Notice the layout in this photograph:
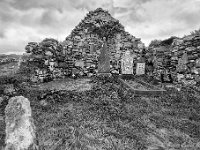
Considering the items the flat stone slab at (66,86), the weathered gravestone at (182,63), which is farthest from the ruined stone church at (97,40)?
the weathered gravestone at (182,63)

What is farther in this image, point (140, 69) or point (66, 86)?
point (140, 69)

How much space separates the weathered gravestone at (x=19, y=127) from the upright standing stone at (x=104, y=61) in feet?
28.3

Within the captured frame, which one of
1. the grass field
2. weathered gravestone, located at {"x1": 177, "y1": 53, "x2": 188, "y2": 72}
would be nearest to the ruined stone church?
weathered gravestone, located at {"x1": 177, "y1": 53, "x2": 188, "y2": 72}

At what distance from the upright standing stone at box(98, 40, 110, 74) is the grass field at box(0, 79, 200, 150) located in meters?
3.99

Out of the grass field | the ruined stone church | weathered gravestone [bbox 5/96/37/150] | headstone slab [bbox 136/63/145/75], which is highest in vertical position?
the ruined stone church

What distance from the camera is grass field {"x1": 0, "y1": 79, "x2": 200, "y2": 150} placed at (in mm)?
4172

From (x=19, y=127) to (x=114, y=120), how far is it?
10.5 feet

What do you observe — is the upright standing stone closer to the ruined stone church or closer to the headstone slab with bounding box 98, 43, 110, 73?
the headstone slab with bounding box 98, 43, 110, 73

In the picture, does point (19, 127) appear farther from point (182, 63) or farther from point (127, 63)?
point (127, 63)

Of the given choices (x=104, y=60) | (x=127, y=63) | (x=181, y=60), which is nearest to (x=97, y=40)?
(x=104, y=60)

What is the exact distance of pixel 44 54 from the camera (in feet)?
34.0

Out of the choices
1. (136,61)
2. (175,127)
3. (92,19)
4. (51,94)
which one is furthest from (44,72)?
(175,127)

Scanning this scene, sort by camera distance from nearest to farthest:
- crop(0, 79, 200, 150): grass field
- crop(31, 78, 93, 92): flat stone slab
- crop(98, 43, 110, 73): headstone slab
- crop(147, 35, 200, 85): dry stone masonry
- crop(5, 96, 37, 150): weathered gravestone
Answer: crop(5, 96, 37, 150): weathered gravestone < crop(0, 79, 200, 150): grass field < crop(31, 78, 93, 92): flat stone slab < crop(147, 35, 200, 85): dry stone masonry < crop(98, 43, 110, 73): headstone slab

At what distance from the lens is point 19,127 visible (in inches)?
131
